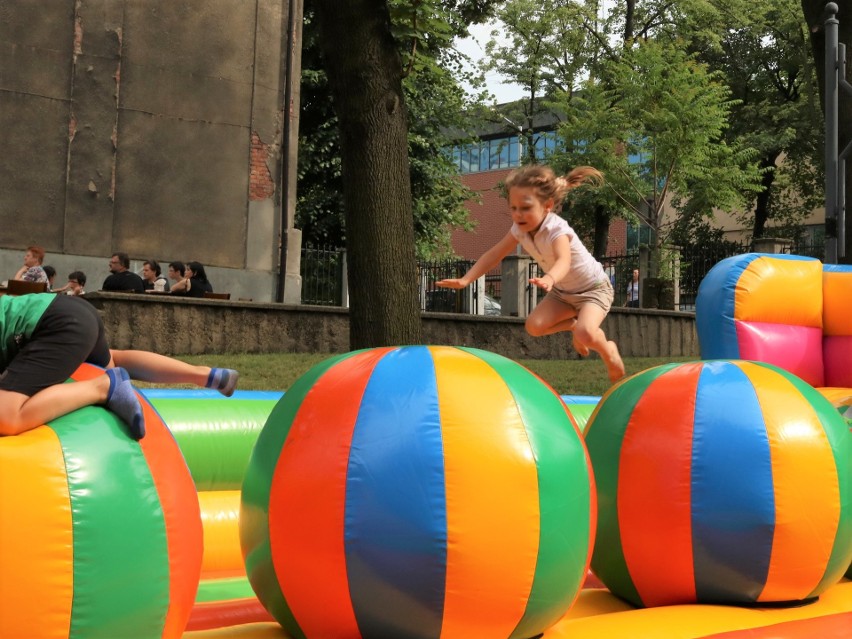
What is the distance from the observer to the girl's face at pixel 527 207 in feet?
20.1

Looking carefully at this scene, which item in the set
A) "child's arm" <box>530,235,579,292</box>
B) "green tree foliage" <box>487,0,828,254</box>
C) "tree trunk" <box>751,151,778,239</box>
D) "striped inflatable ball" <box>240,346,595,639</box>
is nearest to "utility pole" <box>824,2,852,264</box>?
"child's arm" <box>530,235,579,292</box>

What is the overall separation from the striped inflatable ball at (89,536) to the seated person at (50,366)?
5 cm

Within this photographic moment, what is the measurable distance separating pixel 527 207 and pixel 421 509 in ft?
11.6

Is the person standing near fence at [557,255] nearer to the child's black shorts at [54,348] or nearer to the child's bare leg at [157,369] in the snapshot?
the child's bare leg at [157,369]

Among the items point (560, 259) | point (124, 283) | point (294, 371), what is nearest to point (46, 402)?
point (560, 259)

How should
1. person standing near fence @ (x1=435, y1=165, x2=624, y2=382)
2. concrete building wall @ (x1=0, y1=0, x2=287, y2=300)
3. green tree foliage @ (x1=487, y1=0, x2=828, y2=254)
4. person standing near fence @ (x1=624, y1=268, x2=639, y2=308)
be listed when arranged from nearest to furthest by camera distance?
1. person standing near fence @ (x1=435, y1=165, x2=624, y2=382)
2. concrete building wall @ (x1=0, y1=0, x2=287, y2=300)
3. person standing near fence @ (x1=624, y1=268, x2=639, y2=308)
4. green tree foliage @ (x1=487, y1=0, x2=828, y2=254)

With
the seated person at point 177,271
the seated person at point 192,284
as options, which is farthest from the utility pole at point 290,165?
the seated person at point 177,271

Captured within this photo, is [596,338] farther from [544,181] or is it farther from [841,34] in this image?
[841,34]

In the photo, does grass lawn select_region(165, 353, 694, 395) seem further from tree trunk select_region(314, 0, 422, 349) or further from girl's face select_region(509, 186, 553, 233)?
girl's face select_region(509, 186, 553, 233)

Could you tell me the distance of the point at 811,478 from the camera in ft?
11.9

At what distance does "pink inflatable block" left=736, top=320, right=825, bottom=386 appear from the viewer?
726 cm

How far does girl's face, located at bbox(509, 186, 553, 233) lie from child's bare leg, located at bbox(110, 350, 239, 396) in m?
2.46

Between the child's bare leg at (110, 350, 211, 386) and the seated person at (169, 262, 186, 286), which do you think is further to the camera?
the seated person at (169, 262, 186, 286)

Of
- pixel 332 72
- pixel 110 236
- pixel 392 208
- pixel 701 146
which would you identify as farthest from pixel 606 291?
pixel 701 146
